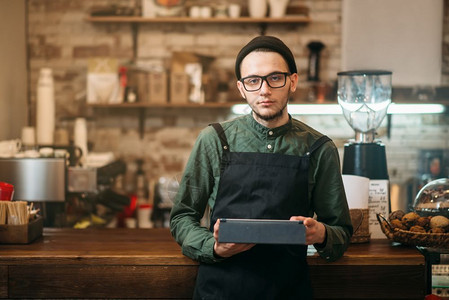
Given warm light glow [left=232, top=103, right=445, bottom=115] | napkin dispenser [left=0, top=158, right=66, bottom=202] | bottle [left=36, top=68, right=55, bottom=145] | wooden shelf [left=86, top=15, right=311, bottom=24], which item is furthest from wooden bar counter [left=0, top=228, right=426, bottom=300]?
wooden shelf [left=86, top=15, right=311, bottom=24]

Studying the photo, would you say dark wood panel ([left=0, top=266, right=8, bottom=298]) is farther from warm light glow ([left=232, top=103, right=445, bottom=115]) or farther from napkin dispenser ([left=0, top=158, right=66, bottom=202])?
warm light glow ([left=232, top=103, right=445, bottom=115])

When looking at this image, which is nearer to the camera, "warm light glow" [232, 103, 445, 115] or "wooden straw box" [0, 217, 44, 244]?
"wooden straw box" [0, 217, 44, 244]

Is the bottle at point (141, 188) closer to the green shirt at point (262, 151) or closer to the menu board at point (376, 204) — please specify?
the menu board at point (376, 204)

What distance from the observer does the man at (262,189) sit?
178 cm

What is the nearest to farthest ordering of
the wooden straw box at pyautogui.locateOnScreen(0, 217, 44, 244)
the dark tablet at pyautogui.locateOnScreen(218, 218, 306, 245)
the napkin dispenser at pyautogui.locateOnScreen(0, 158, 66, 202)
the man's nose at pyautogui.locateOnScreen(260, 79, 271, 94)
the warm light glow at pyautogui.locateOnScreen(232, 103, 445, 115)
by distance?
the dark tablet at pyautogui.locateOnScreen(218, 218, 306, 245)
the man's nose at pyautogui.locateOnScreen(260, 79, 271, 94)
the wooden straw box at pyautogui.locateOnScreen(0, 217, 44, 244)
the napkin dispenser at pyautogui.locateOnScreen(0, 158, 66, 202)
the warm light glow at pyautogui.locateOnScreen(232, 103, 445, 115)

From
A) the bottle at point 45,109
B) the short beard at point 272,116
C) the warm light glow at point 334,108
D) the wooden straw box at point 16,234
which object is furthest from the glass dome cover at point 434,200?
the bottle at point 45,109

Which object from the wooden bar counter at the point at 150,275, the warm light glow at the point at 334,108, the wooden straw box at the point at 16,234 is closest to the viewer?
the wooden bar counter at the point at 150,275

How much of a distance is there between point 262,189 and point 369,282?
0.55m

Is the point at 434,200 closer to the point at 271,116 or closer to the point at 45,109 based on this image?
the point at 271,116

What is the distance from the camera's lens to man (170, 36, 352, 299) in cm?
178

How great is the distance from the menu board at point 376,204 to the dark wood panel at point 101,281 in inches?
31.7

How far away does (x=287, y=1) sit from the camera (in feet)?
14.9

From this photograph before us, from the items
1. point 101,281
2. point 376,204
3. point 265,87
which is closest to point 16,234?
point 101,281

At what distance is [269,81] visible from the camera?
179 cm
